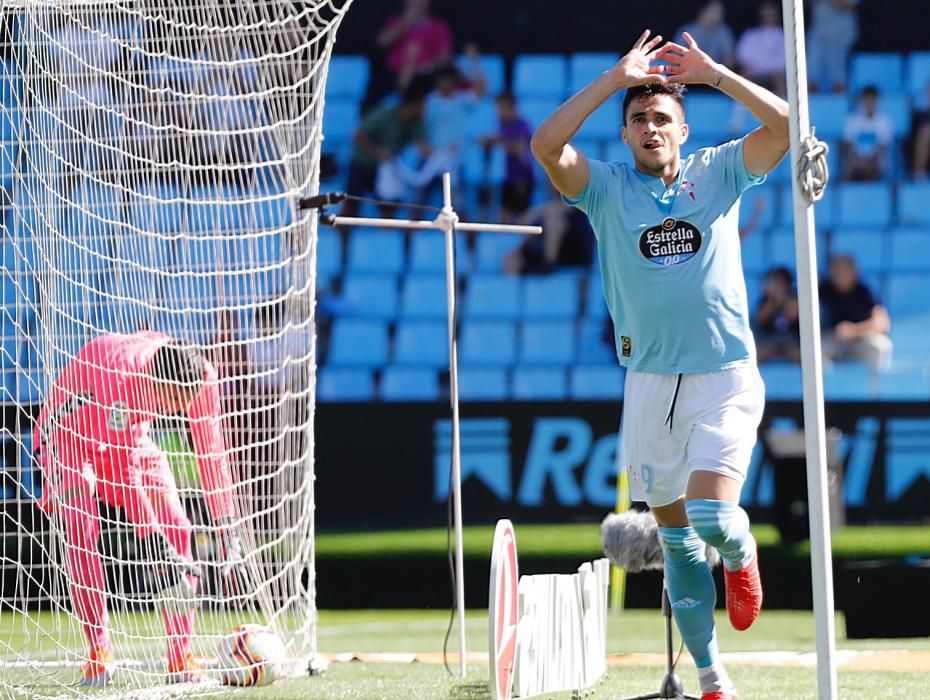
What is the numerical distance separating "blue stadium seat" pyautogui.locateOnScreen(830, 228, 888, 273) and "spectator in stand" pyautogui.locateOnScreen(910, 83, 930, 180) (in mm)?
700

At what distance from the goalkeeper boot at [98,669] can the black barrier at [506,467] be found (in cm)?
410

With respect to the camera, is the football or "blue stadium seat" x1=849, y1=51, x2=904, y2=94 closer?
the football

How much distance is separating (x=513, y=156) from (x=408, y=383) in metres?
2.33

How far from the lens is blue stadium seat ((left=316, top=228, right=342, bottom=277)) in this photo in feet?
40.6

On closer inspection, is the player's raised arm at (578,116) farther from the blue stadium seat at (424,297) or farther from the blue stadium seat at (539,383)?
the blue stadium seat at (424,297)

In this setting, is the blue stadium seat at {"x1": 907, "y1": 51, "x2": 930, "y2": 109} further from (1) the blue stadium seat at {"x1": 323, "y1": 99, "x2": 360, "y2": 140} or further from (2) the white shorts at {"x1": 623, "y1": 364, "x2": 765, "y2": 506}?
(2) the white shorts at {"x1": 623, "y1": 364, "x2": 765, "y2": 506}

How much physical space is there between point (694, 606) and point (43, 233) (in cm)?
271

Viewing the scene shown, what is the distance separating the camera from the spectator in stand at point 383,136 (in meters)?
12.9

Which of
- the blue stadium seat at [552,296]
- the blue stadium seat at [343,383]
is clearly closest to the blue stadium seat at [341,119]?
the blue stadium seat at [552,296]

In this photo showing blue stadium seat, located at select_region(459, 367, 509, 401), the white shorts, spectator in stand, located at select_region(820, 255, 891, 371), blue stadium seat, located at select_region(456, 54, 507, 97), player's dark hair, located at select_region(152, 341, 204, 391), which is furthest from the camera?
blue stadium seat, located at select_region(456, 54, 507, 97)

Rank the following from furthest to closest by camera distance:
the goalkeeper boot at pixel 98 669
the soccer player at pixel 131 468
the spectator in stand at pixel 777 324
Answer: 1. the spectator in stand at pixel 777 324
2. the goalkeeper boot at pixel 98 669
3. the soccer player at pixel 131 468

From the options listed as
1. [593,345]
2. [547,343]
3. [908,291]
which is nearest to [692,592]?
[593,345]

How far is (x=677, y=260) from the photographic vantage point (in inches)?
178

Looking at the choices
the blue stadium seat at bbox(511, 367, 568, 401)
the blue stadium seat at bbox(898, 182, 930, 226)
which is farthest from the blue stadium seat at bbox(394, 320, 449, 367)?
the blue stadium seat at bbox(898, 182, 930, 226)
